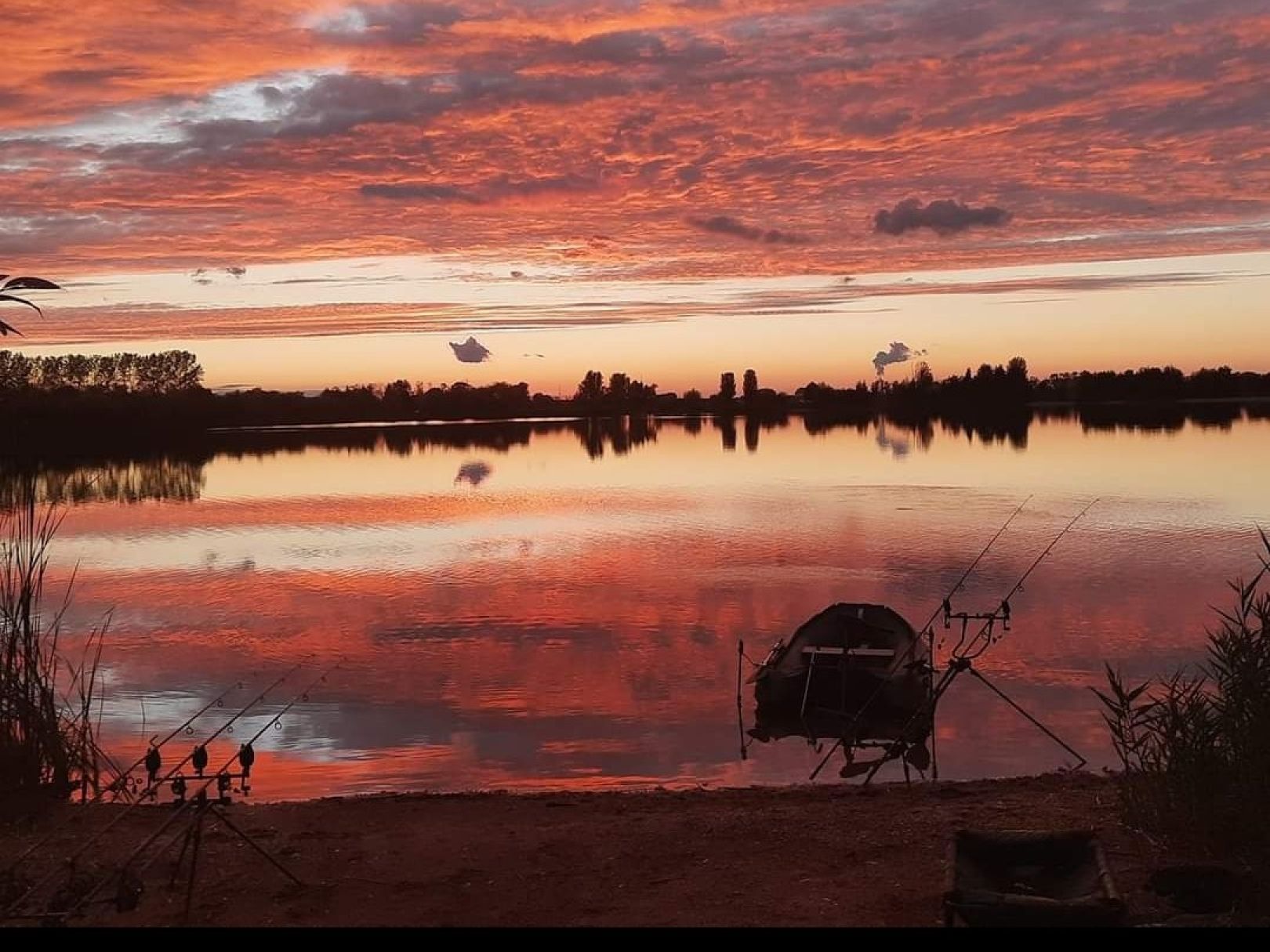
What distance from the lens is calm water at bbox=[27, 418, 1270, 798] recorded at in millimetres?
17172

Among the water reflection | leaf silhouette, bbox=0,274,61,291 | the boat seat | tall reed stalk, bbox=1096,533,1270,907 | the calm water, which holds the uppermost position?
leaf silhouette, bbox=0,274,61,291

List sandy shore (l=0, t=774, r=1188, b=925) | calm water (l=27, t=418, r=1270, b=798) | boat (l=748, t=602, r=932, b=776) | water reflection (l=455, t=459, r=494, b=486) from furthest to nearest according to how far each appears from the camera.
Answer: water reflection (l=455, t=459, r=494, b=486) → boat (l=748, t=602, r=932, b=776) → calm water (l=27, t=418, r=1270, b=798) → sandy shore (l=0, t=774, r=1188, b=925)

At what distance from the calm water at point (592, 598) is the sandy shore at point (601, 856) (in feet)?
12.0

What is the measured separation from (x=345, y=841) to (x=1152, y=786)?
6758 mm

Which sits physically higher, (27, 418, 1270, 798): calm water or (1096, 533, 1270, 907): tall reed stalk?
(1096, 533, 1270, 907): tall reed stalk

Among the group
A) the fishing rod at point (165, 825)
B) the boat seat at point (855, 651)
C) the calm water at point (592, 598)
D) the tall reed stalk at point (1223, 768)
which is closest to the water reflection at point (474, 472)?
the calm water at point (592, 598)

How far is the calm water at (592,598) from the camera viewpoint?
1717 cm

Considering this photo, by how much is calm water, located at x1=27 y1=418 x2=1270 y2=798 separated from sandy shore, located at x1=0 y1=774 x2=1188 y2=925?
12.0ft

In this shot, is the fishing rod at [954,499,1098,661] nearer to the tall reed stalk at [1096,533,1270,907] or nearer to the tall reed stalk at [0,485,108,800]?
the tall reed stalk at [1096,533,1270,907]

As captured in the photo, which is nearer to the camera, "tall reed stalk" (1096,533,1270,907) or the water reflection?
"tall reed stalk" (1096,533,1270,907)

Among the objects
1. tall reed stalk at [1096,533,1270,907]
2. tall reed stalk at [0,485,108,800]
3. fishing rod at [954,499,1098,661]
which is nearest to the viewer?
tall reed stalk at [1096,533,1270,907]

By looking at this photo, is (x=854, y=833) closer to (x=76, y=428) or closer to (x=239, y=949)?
(x=239, y=949)

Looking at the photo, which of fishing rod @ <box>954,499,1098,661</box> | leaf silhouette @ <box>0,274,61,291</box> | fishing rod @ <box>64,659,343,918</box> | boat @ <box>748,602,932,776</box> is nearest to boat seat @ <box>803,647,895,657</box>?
boat @ <box>748,602,932,776</box>

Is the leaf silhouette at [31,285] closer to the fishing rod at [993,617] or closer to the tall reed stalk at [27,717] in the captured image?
the tall reed stalk at [27,717]
